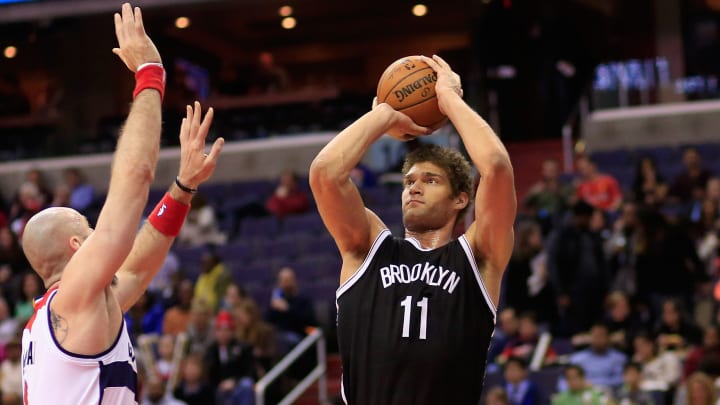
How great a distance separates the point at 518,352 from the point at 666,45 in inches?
445

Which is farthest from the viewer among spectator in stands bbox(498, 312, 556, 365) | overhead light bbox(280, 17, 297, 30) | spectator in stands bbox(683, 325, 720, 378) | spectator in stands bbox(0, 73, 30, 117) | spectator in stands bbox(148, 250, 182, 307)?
overhead light bbox(280, 17, 297, 30)

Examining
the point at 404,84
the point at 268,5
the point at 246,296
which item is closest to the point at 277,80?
the point at 268,5

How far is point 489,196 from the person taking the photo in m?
4.38

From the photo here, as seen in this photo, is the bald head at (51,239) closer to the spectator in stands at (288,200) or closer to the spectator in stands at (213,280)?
the spectator in stands at (213,280)

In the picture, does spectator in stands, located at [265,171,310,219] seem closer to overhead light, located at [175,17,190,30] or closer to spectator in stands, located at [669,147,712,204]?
spectator in stands, located at [669,147,712,204]

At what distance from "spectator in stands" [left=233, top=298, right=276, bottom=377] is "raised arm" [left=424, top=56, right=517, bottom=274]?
26.6 feet

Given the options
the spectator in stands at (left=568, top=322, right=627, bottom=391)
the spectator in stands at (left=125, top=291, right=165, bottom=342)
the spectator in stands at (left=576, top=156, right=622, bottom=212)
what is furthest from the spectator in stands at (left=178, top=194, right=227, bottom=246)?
the spectator in stands at (left=568, top=322, right=627, bottom=391)

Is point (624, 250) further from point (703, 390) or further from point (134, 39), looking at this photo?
point (134, 39)

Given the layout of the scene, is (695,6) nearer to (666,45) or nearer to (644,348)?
(666,45)

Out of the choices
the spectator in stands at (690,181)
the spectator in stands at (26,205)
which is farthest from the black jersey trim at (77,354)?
the spectator in stands at (26,205)

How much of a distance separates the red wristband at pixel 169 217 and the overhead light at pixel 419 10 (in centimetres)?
1809

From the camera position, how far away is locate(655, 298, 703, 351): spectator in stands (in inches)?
431

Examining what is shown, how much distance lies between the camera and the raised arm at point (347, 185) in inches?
173

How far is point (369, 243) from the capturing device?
14.9ft
